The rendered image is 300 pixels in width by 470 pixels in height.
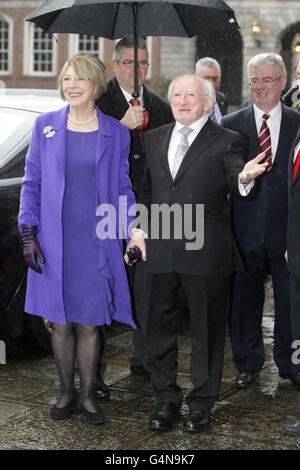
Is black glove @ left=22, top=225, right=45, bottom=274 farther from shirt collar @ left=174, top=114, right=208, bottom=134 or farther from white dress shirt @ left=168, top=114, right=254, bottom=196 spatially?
shirt collar @ left=174, top=114, right=208, bottom=134

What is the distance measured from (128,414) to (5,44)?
34060 millimetres

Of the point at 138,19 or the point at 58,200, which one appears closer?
the point at 58,200

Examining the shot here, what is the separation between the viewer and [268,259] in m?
5.41

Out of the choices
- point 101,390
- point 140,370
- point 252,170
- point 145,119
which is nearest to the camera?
point 252,170

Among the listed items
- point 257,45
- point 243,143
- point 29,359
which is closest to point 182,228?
point 243,143

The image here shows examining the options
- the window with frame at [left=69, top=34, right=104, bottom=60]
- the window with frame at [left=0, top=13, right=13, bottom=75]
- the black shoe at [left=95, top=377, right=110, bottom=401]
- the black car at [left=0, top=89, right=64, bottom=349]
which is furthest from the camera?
the window with frame at [left=0, top=13, right=13, bottom=75]

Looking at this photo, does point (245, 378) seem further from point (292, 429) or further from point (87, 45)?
point (87, 45)

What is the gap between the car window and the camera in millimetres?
5297

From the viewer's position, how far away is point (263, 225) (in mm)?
5254

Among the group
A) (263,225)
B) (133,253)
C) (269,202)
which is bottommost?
(133,253)

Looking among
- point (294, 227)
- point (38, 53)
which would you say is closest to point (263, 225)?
point (294, 227)
